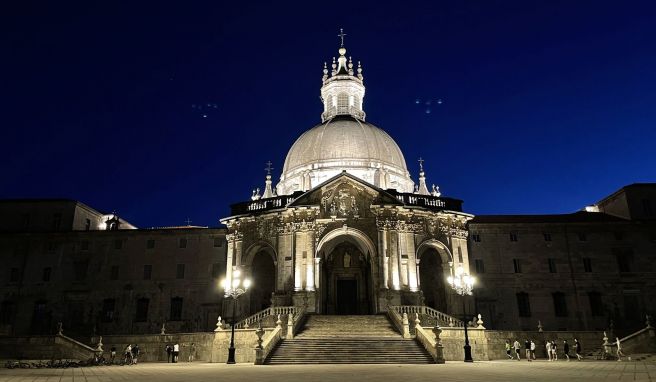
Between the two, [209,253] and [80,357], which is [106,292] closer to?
[209,253]

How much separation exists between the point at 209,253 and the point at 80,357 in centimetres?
1689

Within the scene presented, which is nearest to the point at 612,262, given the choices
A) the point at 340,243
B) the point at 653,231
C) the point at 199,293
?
the point at 653,231

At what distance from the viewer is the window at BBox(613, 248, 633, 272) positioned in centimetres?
5075

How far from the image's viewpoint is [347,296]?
160ft

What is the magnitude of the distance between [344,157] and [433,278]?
14.8 metres

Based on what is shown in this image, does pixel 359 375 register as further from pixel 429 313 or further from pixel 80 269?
pixel 80 269

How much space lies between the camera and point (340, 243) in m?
49.5

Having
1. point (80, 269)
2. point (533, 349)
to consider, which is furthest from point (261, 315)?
point (80, 269)

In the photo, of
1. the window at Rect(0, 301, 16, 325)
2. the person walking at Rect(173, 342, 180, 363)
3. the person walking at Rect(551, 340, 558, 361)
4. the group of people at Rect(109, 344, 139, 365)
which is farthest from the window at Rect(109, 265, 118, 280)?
the person walking at Rect(551, 340, 558, 361)

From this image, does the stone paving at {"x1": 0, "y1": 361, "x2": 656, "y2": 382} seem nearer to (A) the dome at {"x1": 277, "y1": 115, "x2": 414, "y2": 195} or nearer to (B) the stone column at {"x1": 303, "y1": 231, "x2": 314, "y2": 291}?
(B) the stone column at {"x1": 303, "y1": 231, "x2": 314, "y2": 291}

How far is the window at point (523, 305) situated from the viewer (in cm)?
4975

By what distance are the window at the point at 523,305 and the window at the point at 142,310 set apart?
35.7 meters

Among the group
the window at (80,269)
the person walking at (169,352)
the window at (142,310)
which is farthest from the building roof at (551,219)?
the window at (80,269)

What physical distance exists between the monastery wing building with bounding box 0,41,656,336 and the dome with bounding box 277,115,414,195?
0.49ft
